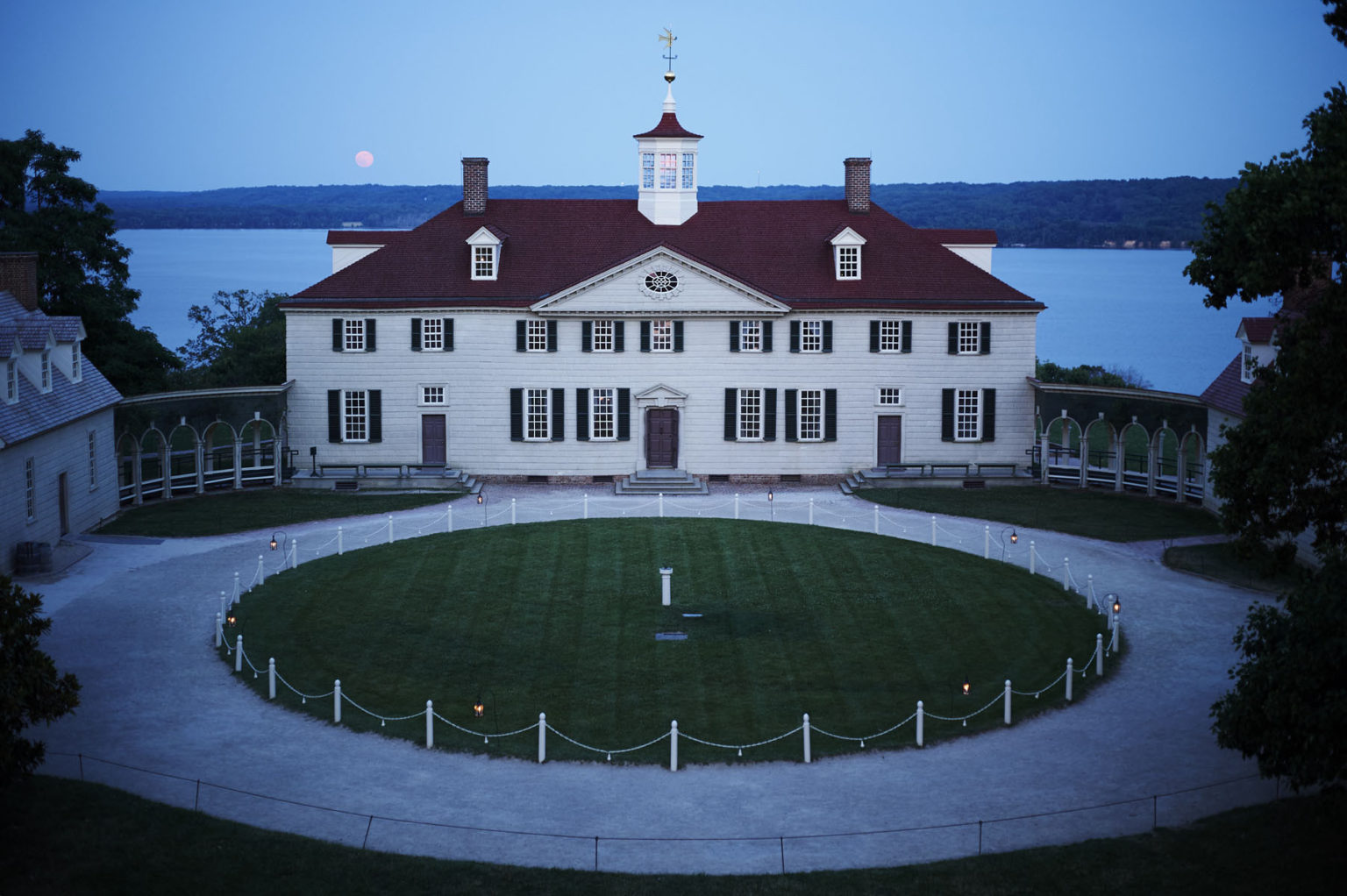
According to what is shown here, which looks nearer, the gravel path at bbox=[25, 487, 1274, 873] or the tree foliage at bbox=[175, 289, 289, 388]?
the gravel path at bbox=[25, 487, 1274, 873]

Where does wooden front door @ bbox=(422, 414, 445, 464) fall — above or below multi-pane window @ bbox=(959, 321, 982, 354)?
below

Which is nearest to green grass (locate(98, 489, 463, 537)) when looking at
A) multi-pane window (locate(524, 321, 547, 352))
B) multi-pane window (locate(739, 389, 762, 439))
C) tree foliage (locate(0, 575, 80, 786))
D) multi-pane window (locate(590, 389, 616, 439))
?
multi-pane window (locate(590, 389, 616, 439))

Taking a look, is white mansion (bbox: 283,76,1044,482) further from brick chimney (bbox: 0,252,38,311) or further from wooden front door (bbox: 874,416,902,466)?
brick chimney (bbox: 0,252,38,311)

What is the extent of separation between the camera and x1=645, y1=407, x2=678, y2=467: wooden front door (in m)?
52.3

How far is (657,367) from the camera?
52.0 m

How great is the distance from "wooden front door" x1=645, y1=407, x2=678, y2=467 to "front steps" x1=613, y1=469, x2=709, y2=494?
1288 millimetres

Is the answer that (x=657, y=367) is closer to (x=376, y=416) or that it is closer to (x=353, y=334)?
(x=376, y=416)

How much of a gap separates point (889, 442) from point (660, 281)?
35.0 ft

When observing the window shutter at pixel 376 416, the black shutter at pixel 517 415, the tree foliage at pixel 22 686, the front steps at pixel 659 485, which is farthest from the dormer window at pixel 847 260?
the tree foliage at pixel 22 686

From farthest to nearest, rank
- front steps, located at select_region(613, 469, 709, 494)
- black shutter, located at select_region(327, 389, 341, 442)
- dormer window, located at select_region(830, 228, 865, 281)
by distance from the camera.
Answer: dormer window, located at select_region(830, 228, 865, 281), black shutter, located at select_region(327, 389, 341, 442), front steps, located at select_region(613, 469, 709, 494)

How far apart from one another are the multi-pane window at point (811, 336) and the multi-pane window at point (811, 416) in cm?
163

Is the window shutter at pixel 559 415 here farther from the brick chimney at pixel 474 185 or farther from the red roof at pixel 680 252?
Answer: the brick chimney at pixel 474 185

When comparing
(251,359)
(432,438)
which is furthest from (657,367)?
(251,359)

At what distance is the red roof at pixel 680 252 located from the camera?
52000 mm
